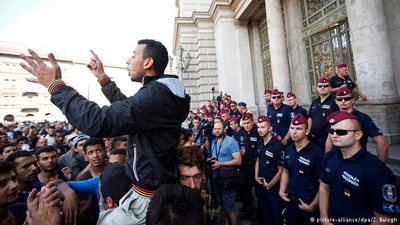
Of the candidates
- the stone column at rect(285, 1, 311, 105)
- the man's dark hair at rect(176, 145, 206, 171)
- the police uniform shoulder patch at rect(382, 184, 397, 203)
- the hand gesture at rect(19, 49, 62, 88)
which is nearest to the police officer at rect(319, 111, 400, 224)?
the police uniform shoulder patch at rect(382, 184, 397, 203)

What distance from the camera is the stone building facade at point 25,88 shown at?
38.3 meters

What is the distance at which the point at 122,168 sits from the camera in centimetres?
167

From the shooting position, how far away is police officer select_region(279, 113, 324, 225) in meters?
2.78

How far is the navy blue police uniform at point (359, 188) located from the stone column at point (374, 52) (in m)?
3.34

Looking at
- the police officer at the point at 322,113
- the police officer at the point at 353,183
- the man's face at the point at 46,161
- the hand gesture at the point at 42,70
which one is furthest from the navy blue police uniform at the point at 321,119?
the man's face at the point at 46,161

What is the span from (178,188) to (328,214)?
2.04 m

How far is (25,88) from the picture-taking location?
135ft

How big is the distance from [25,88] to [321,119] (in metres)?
51.3

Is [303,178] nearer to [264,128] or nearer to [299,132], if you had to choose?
[299,132]

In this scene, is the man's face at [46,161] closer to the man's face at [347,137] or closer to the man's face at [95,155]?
the man's face at [95,155]

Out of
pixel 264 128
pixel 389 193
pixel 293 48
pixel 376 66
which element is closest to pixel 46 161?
pixel 264 128

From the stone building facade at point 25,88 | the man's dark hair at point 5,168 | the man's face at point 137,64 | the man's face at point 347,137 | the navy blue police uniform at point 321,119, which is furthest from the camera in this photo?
the stone building facade at point 25,88

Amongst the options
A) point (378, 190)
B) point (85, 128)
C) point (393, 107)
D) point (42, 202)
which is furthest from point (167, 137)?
point (393, 107)

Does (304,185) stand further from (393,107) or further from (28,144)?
(28,144)
